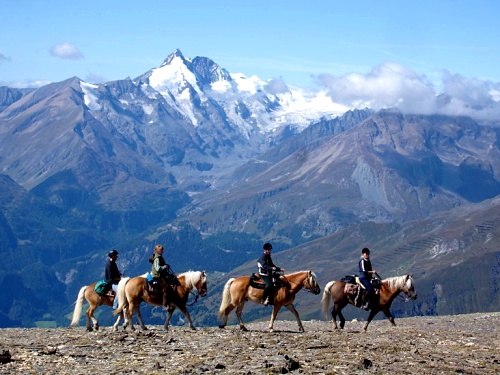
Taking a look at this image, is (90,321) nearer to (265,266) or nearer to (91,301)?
(91,301)

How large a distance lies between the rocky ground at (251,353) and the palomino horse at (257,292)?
1.85 meters

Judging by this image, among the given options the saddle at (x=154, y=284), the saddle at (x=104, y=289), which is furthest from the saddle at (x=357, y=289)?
the saddle at (x=104, y=289)

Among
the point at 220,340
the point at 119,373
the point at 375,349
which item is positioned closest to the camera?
the point at 119,373

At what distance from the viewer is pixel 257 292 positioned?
40156 millimetres

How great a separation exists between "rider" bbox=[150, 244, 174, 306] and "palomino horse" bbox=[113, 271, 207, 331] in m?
0.34

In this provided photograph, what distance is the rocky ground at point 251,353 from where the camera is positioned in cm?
2720

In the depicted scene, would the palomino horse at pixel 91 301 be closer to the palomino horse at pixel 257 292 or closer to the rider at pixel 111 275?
the rider at pixel 111 275

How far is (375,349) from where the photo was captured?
31.3 m

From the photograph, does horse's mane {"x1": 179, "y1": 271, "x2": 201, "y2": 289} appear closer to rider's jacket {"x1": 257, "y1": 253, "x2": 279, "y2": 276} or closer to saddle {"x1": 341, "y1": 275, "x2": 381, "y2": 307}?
rider's jacket {"x1": 257, "y1": 253, "x2": 279, "y2": 276}

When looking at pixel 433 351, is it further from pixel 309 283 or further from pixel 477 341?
pixel 309 283

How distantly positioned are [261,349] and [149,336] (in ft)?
20.9

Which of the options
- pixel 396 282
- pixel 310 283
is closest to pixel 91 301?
pixel 310 283

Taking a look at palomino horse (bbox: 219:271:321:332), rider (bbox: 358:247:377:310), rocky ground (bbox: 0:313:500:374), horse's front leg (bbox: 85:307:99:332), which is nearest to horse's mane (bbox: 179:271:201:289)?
palomino horse (bbox: 219:271:321:332)

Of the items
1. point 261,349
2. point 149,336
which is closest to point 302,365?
point 261,349
